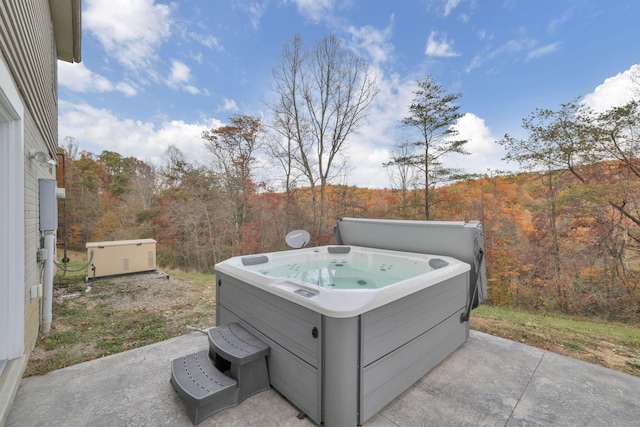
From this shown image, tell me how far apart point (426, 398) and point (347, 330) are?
788mm

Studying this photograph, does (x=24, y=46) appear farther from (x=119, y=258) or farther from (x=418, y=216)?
(x=418, y=216)

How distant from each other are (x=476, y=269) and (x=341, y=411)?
171cm

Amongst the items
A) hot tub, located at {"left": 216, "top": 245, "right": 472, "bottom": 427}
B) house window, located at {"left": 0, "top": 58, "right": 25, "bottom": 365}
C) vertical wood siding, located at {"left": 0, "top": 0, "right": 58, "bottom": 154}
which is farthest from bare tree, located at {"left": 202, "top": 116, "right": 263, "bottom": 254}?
house window, located at {"left": 0, "top": 58, "right": 25, "bottom": 365}

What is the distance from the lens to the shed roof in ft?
12.3

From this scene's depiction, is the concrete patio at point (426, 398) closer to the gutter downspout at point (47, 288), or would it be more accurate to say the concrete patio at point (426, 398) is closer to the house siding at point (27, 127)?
→ the house siding at point (27, 127)

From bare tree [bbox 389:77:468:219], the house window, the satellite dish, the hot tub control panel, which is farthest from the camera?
bare tree [bbox 389:77:468:219]

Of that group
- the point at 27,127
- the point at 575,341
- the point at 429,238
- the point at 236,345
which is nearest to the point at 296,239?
the point at 429,238

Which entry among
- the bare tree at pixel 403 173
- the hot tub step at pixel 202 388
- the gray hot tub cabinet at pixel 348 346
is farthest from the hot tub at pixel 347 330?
the bare tree at pixel 403 173

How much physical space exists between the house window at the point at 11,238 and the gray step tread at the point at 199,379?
1.00 m

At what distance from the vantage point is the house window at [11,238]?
164 centimetres

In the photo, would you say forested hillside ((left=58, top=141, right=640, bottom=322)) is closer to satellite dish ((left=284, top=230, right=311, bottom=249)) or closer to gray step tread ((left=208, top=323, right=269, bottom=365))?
satellite dish ((left=284, top=230, right=311, bottom=249))

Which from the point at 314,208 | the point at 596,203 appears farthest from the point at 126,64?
the point at 596,203

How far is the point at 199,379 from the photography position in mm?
1535

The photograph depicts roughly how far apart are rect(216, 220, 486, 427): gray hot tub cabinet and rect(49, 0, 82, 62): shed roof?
4686 millimetres
